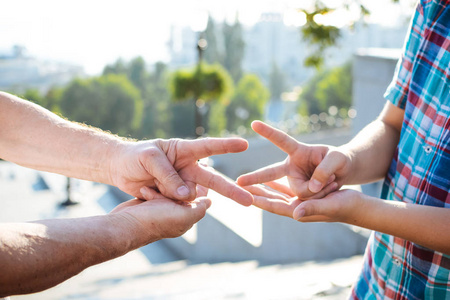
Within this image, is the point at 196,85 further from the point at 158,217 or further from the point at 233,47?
the point at 233,47

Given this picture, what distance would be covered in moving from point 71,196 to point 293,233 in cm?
634

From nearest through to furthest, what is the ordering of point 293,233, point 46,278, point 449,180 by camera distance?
point 46,278, point 449,180, point 293,233

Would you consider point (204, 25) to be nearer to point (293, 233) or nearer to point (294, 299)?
point (293, 233)

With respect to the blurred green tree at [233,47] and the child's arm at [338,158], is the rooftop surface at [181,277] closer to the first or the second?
the child's arm at [338,158]

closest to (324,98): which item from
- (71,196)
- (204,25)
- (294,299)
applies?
(204,25)

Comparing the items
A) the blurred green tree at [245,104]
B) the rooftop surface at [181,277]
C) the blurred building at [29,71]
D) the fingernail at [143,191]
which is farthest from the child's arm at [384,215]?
the blurred green tree at [245,104]

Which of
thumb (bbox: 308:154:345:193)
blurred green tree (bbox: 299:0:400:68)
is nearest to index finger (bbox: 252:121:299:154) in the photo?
thumb (bbox: 308:154:345:193)

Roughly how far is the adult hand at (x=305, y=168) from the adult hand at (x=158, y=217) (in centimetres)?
20

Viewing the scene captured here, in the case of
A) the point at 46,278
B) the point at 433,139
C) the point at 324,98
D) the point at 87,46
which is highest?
the point at 433,139

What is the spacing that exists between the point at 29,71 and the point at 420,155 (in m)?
32.5

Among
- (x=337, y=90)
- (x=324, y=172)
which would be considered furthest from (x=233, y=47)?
(x=324, y=172)

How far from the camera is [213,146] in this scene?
1556 millimetres

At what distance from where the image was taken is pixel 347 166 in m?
1.43

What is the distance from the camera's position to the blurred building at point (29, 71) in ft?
88.8
